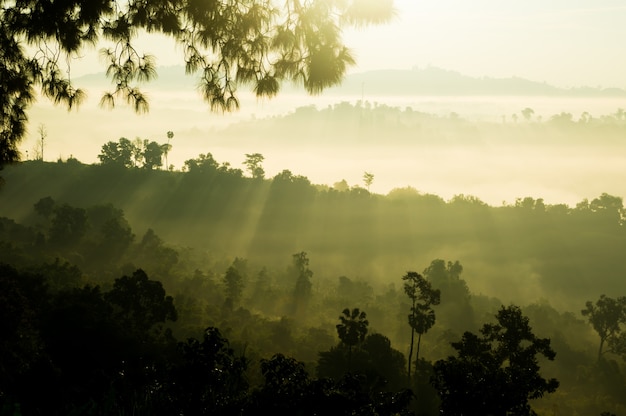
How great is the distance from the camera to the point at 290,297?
82562 millimetres

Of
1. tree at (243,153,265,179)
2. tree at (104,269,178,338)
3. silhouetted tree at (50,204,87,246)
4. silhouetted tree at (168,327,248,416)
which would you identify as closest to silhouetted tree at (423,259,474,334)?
tree at (104,269,178,338)

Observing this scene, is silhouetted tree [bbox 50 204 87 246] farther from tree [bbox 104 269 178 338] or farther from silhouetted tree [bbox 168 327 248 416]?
silhouetted tree [bbox 168 327 248 416]

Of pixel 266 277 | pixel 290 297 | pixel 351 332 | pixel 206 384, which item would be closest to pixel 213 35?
pixel 206 384

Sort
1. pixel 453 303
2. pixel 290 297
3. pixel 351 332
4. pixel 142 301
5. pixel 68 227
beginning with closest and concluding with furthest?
pixel 351 332 < pixel 142 301 < pixel 290 297 < pixel 68 227 < pixel 453 303

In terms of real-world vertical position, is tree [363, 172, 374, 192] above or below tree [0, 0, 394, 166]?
above

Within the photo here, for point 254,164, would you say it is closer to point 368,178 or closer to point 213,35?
point 368,178

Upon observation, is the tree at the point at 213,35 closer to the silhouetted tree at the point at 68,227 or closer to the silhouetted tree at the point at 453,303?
the silhouetted tree at the point at 453,303

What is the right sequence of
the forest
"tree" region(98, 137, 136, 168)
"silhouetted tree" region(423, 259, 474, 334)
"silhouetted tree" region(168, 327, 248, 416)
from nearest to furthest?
"silhouetted tree" region(168, 327, 248, 416) < the forest < "silhouetted tree" region(423, 259, 474, 334) < "tree" region(98, 137, 136, 168)

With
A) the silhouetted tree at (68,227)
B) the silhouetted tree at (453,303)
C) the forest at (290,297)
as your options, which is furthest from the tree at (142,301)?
the silhouetted tree at (453,303)

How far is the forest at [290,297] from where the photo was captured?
12445 millimetres

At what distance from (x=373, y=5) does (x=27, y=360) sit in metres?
23.5

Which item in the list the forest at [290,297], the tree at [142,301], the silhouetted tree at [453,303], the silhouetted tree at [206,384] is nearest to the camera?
the silhouetted tree at [206,384]

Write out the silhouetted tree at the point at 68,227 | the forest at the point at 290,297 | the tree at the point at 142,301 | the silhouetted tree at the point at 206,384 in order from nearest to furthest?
the silhouetted tree at the point at 206,384 → the forest at the point at 290,297 → the tree at the point at 142,301 → the silhouetted tree at the point at 68,227

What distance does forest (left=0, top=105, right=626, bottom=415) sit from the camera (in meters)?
12.4
